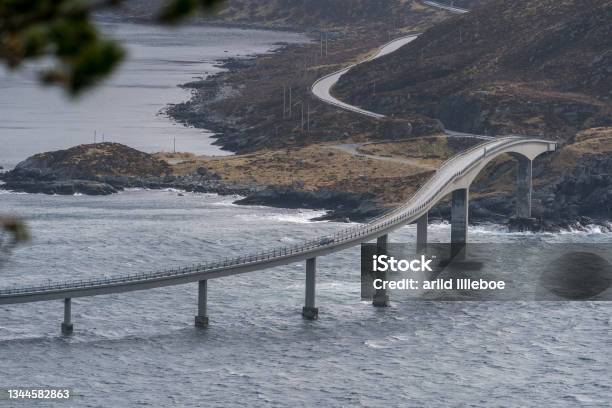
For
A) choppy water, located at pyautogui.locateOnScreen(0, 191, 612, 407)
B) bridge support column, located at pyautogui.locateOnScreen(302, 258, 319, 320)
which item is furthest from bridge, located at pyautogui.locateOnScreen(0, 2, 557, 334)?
choppy water, located at pyautogui.locateOnScreen(0, 191, 612, 407)

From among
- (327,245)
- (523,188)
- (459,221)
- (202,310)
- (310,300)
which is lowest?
(202,310)

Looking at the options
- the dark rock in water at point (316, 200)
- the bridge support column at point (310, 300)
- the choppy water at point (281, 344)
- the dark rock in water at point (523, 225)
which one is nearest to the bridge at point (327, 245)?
the bridge support column at point (310, 300)

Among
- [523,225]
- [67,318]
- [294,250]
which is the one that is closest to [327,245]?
[294,250]

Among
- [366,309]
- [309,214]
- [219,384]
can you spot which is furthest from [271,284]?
[309,214]

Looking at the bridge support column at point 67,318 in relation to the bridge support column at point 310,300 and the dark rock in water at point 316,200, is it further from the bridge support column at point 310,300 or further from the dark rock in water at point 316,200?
the dark rock in water at point 316,200

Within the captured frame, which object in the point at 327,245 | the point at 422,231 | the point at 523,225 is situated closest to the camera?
the point at 327,245

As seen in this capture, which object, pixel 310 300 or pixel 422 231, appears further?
pixel 422 231

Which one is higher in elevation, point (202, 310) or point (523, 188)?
point (523, 188)

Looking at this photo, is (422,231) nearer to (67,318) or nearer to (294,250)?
(294,250)
